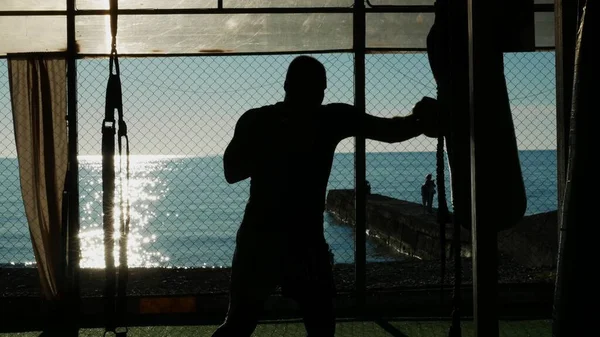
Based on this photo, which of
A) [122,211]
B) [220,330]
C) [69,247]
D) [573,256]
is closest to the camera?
[573,256]

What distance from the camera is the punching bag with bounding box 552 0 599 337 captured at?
92.4 inches

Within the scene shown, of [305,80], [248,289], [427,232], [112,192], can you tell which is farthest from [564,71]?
[427,232]

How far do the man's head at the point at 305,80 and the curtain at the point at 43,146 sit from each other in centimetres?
318

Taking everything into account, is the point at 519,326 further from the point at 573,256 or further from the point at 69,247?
the point at 573,256

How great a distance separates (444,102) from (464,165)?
25 cm

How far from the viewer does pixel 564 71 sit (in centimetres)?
382

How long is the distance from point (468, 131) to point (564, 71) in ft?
3.74

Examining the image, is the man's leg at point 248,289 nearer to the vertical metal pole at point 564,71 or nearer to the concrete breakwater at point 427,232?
the vertical metal pole at point 564,71

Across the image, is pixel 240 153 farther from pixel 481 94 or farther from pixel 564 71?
pixel 564 71

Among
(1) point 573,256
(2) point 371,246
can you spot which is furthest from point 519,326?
(2) point 371,246

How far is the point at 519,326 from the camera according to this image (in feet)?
19.1

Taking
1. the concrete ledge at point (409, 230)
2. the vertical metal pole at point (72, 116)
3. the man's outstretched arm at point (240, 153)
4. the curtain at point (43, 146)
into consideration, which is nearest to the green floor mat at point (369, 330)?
the vertical metal pole at point (72, 116)

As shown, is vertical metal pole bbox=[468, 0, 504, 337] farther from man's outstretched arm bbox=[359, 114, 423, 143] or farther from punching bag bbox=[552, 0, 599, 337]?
man's outstretched arm bbox=[359, 114, 423, 143]

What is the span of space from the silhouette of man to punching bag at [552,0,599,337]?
3.42 ft
